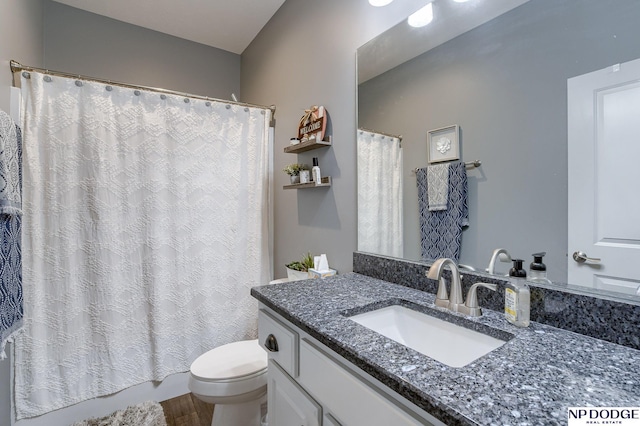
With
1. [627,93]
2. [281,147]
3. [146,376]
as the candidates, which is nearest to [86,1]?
[281,147]

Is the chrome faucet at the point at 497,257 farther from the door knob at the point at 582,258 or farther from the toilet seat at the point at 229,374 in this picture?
the toilet seat at the point at 229,374

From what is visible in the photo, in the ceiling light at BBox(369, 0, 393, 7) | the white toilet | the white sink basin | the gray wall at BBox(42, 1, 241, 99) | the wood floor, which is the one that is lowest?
the wood floor

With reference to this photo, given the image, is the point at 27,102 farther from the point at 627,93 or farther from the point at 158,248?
the point at 627,93

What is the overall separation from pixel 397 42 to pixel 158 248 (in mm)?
1812

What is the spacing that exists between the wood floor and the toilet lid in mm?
519

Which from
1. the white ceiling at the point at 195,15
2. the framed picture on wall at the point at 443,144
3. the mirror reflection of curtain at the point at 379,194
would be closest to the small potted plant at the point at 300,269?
the mirror reflection of curtain at the point at 379,194

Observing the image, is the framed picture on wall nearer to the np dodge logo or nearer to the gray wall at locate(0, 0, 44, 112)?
the np dodge logo

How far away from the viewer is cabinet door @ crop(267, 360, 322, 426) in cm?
83

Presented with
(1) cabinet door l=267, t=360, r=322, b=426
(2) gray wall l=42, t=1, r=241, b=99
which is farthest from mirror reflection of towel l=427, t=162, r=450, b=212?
(2) gray wall l=42, t=1, r=241, b=99

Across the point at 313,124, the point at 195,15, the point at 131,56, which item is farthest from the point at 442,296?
the point at 131,56

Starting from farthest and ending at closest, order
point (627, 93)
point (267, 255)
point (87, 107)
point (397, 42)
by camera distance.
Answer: point (267, 255)
point (87, 107)
point (397, 42)
point (627, 93)

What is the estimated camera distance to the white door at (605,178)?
2.34 ft

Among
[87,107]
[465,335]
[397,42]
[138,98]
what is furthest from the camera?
[138,98]

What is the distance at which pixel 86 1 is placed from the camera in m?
2.15
